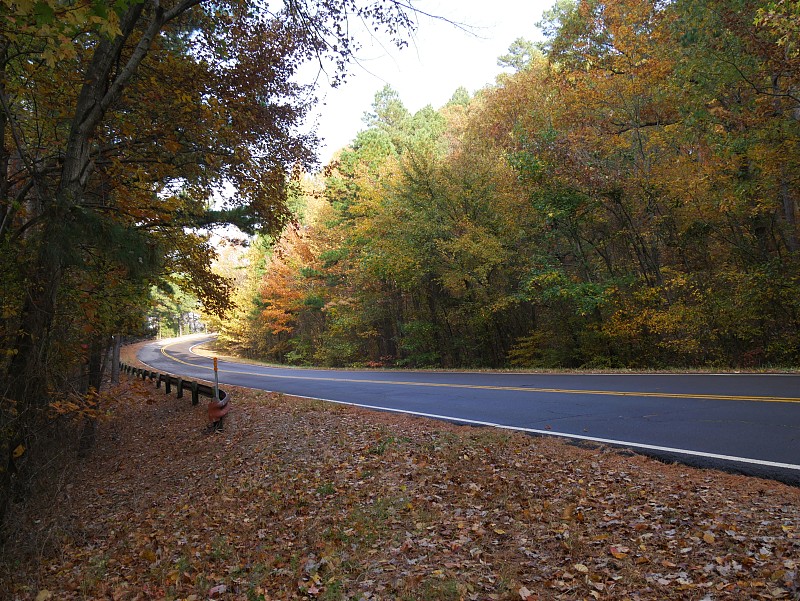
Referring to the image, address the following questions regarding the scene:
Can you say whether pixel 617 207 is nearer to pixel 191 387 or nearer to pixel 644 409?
pixel 644 409

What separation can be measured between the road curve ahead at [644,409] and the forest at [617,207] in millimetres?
4984

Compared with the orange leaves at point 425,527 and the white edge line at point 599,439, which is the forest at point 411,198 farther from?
the white edge line at point 599,439

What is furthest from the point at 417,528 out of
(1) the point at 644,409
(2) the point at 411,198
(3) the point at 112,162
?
(2) the point at 411,198

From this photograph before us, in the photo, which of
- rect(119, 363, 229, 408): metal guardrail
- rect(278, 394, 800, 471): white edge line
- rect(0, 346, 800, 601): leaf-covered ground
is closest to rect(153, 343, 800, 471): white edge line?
rect(278, 394, 800, 471): white edge line

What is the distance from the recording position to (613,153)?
18.0m

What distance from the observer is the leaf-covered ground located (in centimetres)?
396

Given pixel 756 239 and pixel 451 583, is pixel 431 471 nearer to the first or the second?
pixel 451 583

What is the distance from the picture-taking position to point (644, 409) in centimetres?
846

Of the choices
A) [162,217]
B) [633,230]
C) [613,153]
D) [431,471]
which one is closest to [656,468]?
[431,471]

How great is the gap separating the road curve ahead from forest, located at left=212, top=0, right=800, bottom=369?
4.98 metres

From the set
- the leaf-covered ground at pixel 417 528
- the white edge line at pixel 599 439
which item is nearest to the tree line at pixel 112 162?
the leaf-covered ground at pixel 417 528

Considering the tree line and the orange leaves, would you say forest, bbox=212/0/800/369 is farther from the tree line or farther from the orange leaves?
the orange leaves

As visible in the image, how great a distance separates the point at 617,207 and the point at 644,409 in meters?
12.4

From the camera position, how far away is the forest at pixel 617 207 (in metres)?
13.6
